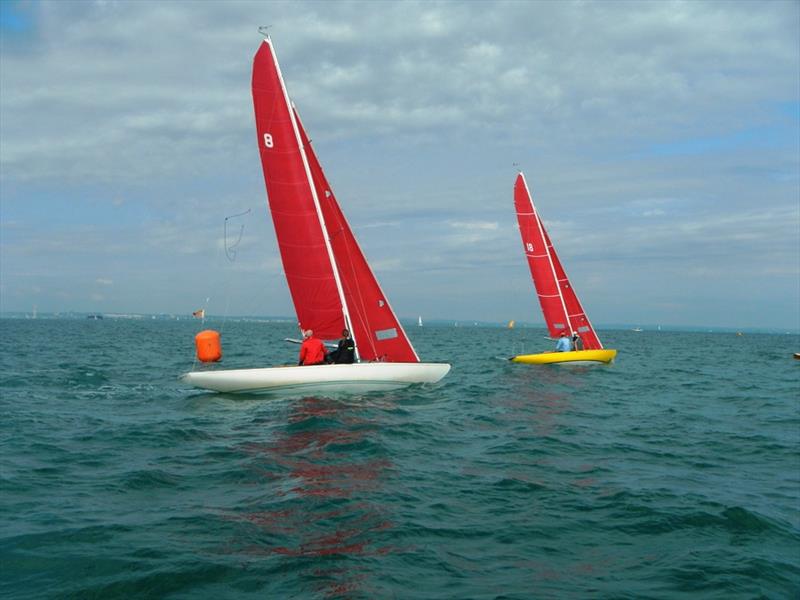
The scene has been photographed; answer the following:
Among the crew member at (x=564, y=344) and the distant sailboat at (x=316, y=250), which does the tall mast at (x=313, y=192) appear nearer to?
the distant sailboat at (x=316, y=250)

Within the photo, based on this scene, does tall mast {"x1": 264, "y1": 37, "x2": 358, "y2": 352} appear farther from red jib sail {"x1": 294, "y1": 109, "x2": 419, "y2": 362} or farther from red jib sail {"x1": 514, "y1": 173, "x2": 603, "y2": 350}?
red jib sail {"x1": 514, "y1": 173, "x2": 603, "y2": 350}

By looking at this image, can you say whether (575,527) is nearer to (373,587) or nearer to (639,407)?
(373,587)

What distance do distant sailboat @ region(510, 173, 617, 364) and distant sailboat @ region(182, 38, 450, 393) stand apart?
15.2m

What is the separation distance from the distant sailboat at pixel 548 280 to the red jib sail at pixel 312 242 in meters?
15.3

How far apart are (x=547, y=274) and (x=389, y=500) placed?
1057 inches

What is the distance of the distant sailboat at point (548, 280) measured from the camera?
113 feet

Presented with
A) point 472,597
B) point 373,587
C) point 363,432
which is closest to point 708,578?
point 472,597

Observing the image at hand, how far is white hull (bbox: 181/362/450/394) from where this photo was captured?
17750 mm

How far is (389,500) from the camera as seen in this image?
9.29 meters

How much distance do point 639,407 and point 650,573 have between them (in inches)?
526

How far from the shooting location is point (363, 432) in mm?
13867

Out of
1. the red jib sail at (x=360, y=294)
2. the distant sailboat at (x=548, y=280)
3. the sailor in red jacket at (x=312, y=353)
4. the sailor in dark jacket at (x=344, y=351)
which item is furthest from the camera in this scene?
the distant sailboat at (x=548, y=280)

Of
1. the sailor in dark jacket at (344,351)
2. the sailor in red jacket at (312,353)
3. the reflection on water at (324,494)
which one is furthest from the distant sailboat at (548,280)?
the reflection on water at (324,494)

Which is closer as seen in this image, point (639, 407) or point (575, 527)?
point (575, 527)
